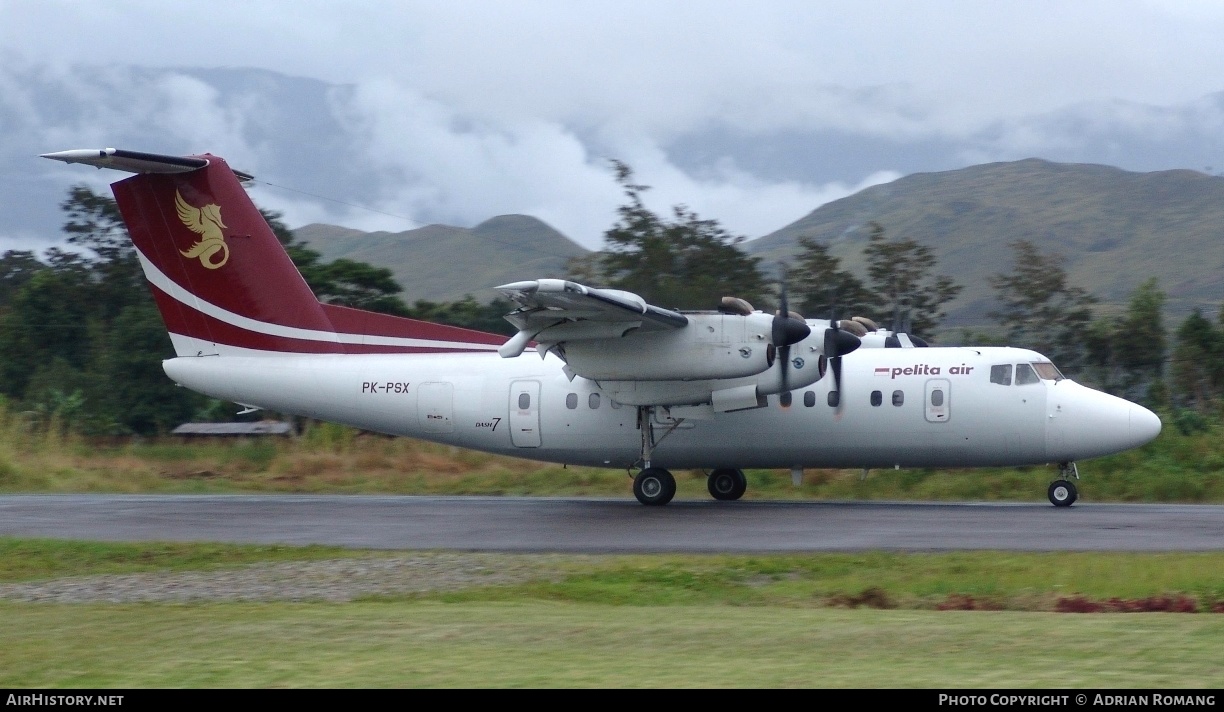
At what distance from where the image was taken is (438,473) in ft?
79.8

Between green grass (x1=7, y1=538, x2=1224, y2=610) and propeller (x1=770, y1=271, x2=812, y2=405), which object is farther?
propeller (x1=770, y1=271, x2=812, y2=405)

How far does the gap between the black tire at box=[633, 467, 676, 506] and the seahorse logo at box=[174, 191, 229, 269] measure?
24.9 ft

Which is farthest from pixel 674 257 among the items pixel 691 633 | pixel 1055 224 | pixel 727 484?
pixel 1055 224

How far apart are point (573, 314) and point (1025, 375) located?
6562 millimetres

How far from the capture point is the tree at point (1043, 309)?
3212 centimetres

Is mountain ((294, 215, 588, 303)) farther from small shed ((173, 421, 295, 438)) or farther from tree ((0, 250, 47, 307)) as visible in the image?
small shed ((173, 421, 295, 438))

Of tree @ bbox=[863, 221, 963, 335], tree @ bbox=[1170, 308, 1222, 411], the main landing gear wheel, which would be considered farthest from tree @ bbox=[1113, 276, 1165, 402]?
the main landing gear wheel

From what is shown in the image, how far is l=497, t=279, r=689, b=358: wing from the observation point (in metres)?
15.9

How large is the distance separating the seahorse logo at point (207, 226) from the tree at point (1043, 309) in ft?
68.3

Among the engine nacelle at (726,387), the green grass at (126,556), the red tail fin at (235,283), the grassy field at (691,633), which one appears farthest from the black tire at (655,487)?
the grassy field at (691,633)

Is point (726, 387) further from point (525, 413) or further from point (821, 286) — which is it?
point (821, 286)

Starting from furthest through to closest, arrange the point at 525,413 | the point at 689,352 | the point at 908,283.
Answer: the point at 908,283 < the point at 525,413 < the point at 689,352
